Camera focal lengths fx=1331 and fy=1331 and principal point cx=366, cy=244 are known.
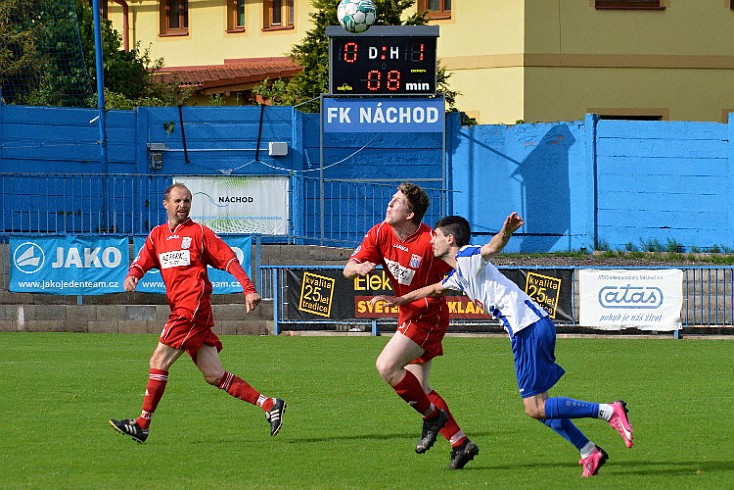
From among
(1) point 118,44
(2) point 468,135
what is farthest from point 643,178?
(1) point 118,44

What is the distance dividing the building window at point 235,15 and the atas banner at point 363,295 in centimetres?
1990

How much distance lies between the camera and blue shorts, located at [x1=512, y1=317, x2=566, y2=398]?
8188 mm

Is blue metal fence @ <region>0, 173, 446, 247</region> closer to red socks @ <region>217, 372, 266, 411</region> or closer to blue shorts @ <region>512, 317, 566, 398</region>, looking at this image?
red socks @ <region>217, 372, 266, 411</region>

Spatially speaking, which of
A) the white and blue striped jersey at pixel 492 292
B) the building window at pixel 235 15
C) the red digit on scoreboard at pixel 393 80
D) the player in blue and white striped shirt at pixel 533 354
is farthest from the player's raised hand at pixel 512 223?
the building window at pixel 235 15

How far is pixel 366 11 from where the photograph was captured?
2545 cm

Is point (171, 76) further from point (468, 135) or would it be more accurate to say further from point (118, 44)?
point (468, 135)

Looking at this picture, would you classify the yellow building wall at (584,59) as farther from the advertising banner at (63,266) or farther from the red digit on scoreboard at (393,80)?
the advertising banner at (63,266)

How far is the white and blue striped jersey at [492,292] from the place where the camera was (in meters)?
8.26

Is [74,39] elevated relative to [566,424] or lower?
elevated

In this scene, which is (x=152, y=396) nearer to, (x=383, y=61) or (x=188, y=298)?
(x=188, y=298)

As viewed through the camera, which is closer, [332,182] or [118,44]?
[332,182]

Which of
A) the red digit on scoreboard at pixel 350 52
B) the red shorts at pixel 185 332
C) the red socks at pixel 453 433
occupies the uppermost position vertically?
the red digit on scoreboard at pixel 350 52

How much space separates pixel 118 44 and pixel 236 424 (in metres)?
26.5

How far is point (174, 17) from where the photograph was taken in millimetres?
41562
